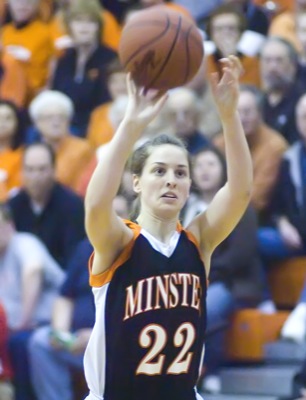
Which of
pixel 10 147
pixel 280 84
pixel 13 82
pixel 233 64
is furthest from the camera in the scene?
pixel 13 82

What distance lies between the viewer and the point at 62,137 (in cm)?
895

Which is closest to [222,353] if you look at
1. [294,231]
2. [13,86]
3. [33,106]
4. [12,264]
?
[294,231]

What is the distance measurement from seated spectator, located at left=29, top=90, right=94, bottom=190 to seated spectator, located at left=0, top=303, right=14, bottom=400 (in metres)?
1.48

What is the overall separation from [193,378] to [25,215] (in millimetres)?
3845

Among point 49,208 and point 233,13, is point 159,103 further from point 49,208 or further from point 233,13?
point 233,13

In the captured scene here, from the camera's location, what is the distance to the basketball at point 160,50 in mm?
4695

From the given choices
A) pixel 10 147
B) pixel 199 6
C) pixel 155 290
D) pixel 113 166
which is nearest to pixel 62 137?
pixel 10 147

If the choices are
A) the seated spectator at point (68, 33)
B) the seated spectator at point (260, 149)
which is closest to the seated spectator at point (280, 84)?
the seated spectator at point (260, 149)

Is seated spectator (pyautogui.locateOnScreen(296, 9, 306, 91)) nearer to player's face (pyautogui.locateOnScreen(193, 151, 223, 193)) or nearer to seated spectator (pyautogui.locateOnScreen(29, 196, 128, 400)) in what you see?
player's face (pyautogui.locateOnScreen(193, 151, 223, 193))

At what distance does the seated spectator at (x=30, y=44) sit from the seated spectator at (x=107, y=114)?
1.27 meters

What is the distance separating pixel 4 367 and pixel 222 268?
1432mm

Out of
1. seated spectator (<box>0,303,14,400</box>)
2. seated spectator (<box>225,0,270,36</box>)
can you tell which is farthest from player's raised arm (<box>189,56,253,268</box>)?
seated spectator (<box>225,0,270,36</box>)

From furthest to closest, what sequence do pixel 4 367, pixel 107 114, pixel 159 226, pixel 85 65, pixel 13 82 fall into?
1. pixel 13 82
2. pixel 85 65
3. pixel 107 114
4. pixel 4 367
5. pixel 159 226

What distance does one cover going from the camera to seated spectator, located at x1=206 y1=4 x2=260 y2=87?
909 cm
